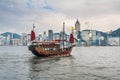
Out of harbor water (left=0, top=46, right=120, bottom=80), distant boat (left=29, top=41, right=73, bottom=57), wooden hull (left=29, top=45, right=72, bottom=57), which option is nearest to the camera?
harbor water (left=0, top=46, right=120, bottom=80)

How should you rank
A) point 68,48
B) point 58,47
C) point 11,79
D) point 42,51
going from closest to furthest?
point 11,79 < point 42,51 < point 58,47 < point 68,48

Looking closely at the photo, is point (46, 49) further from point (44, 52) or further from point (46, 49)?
point (44, 52)

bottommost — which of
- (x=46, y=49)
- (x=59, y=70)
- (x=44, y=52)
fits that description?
(x=59, y=70)

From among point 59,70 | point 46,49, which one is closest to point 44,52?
point 46,49

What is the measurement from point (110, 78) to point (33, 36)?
66697mm

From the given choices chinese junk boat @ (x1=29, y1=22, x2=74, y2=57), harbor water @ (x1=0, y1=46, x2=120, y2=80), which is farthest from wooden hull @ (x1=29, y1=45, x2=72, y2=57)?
harbor water @ (x1=0, y1=46, x2=120, y2=80)

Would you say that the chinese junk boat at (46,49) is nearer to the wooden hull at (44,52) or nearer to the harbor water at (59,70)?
the wooden hull at (44,52)

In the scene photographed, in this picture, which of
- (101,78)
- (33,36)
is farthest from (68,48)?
(101,78)

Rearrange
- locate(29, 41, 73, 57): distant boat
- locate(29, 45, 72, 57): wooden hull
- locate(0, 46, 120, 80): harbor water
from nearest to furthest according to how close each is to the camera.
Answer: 1. locate(0, 46, 120, 80): harbor water
2. locate(29, 45, 72, 57): wooden hull
3. locate(29, 41, 73, 57): distant boat

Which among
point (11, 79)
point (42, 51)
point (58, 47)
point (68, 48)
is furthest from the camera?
point (68, 48)

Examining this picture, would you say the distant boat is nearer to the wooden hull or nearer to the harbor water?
the wooden hull

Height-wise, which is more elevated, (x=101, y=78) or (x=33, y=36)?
(x=33, y=36)

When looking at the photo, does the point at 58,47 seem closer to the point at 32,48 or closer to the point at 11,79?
the point at 32,48

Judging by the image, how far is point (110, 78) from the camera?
44000 millimetres
